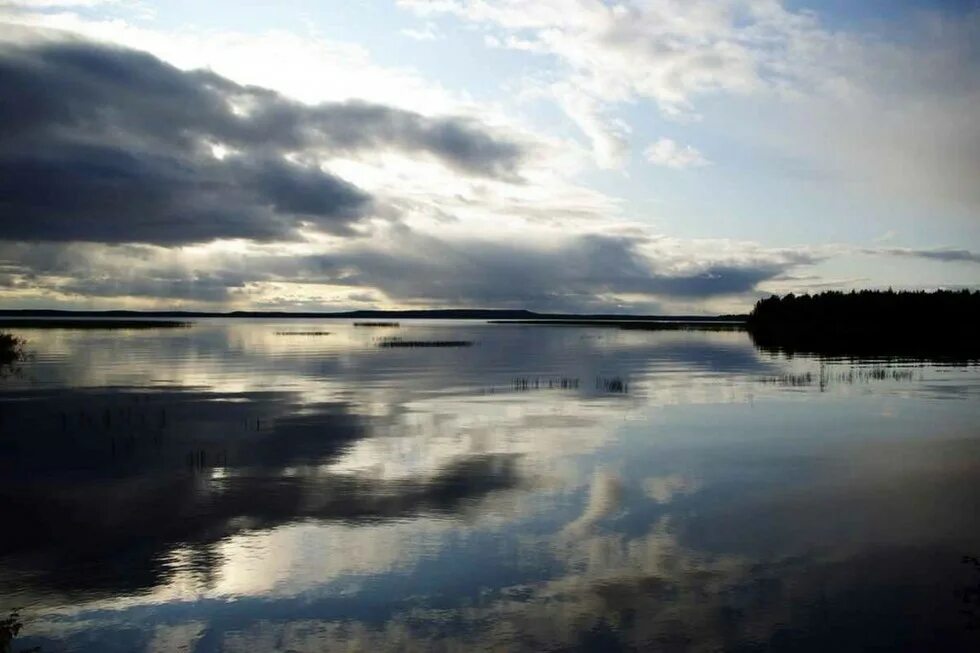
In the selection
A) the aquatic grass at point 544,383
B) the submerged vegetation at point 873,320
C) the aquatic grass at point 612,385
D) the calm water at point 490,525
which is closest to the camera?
the calm water at point 490,525

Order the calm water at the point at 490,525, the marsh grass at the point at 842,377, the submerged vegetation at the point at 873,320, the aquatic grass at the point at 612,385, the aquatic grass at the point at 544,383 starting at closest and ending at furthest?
the calm water at the point at 490,525
the aquatic grass at the point at 612,385
the aquatic grass at the point at 544,383
the marsh grass at the point at 842,377
the submerged vegetation at the point at 873,320

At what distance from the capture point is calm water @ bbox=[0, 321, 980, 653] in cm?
1198

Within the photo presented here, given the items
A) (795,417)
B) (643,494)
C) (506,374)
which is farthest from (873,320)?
(643,494)

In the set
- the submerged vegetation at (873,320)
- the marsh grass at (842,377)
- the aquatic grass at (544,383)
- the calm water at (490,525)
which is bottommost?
the calm water at (490,525)

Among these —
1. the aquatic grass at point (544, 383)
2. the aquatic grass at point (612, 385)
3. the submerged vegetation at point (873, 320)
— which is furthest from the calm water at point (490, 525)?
the submerged vegetation at point (873, 320)

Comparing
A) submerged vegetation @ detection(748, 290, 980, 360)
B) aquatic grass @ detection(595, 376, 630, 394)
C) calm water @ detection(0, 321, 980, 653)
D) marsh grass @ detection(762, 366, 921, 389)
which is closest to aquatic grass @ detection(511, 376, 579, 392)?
aquatic grass @ detection(595, 376, 630, 394)

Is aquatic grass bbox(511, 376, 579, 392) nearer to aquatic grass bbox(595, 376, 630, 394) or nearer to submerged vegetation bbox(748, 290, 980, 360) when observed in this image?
aquatic grass bbox(595, 376, 630, 394)

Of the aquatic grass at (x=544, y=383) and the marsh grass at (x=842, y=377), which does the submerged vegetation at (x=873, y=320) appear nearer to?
the marsh grass at (x=842, y=377)

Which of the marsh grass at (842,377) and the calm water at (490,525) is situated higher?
the marsh grass at (842,377)

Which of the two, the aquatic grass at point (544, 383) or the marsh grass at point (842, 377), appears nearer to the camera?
the aquatic grass at point (544, 383)

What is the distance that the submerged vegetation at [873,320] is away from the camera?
101469mm

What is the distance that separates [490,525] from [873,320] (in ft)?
431

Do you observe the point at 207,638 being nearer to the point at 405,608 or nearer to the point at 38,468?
the point at 405,608

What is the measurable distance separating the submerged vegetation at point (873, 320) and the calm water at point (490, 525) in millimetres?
67655
